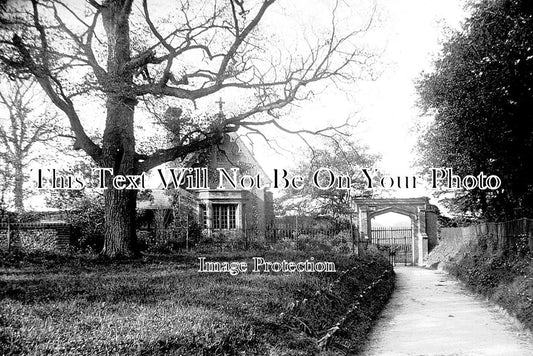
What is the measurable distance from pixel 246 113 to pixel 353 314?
23.0ft

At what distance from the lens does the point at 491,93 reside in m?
13.0

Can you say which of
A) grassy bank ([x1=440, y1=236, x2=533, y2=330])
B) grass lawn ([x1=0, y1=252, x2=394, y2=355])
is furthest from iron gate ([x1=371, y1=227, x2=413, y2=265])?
grass lawn ([x1=0, y1=252, x2=394, y2=355])

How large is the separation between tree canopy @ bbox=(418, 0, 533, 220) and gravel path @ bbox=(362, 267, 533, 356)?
421 centimetres

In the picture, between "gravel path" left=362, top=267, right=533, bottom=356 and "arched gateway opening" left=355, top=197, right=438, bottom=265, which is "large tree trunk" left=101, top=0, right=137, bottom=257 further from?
"arched gateway opening" left=355, top=197, right=438, bottom=265

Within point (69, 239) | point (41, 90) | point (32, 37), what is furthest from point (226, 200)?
point (32, 37)

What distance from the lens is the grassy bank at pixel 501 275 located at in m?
9.67

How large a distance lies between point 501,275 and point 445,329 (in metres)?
5.04

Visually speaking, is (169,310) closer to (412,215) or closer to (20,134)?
(20,134)

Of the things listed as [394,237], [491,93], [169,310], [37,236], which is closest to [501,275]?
[491,93]

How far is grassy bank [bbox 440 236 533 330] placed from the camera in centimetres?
967

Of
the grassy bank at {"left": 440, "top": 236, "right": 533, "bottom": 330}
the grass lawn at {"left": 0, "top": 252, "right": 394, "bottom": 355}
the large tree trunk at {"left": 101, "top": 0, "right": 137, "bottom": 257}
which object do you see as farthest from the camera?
the large tree trunk at {"left": 101, "top": 0, "right": 137, "bottom": 257}

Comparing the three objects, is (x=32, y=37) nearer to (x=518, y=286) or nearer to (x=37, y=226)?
(x=37, y=226)

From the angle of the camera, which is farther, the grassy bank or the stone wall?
the stone wall

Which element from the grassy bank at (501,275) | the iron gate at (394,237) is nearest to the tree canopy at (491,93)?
the grassy bank at (501,275)
